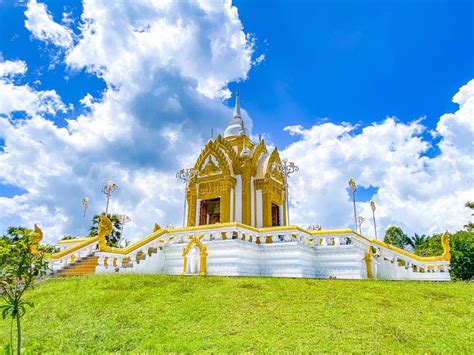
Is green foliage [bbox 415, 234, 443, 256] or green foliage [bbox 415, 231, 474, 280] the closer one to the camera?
green foliage [bbox 415, 231, 474, 280]

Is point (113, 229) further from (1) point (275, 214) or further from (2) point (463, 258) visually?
(2) point (463, 258)

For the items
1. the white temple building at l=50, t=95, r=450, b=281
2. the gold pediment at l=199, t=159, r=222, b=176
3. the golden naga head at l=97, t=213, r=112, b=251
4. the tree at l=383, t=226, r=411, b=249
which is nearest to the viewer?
the golden naga head at l=97, t=213, r=112, b=251

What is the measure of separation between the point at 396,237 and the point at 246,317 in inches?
2167

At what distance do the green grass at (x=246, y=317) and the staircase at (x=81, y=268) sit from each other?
14.6 feet

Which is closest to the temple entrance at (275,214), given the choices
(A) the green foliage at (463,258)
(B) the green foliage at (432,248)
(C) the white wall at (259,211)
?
(C) the white wall at (259,211)

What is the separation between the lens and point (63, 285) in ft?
45.1

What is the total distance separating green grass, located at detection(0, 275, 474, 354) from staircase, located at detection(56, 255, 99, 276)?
4456 mm

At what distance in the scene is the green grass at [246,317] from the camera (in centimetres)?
780

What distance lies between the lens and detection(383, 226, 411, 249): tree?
188ft

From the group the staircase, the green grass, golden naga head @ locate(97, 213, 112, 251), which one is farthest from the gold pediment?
the green grass

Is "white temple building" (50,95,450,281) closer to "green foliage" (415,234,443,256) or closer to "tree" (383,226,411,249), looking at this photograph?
"green foliage" (415,234,443,256)

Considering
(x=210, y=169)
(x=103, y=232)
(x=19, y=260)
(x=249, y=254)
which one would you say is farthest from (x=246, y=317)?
(x=210, y=169)

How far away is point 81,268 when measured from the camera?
18391 mm

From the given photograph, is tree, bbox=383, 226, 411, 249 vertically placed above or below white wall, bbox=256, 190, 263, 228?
above
